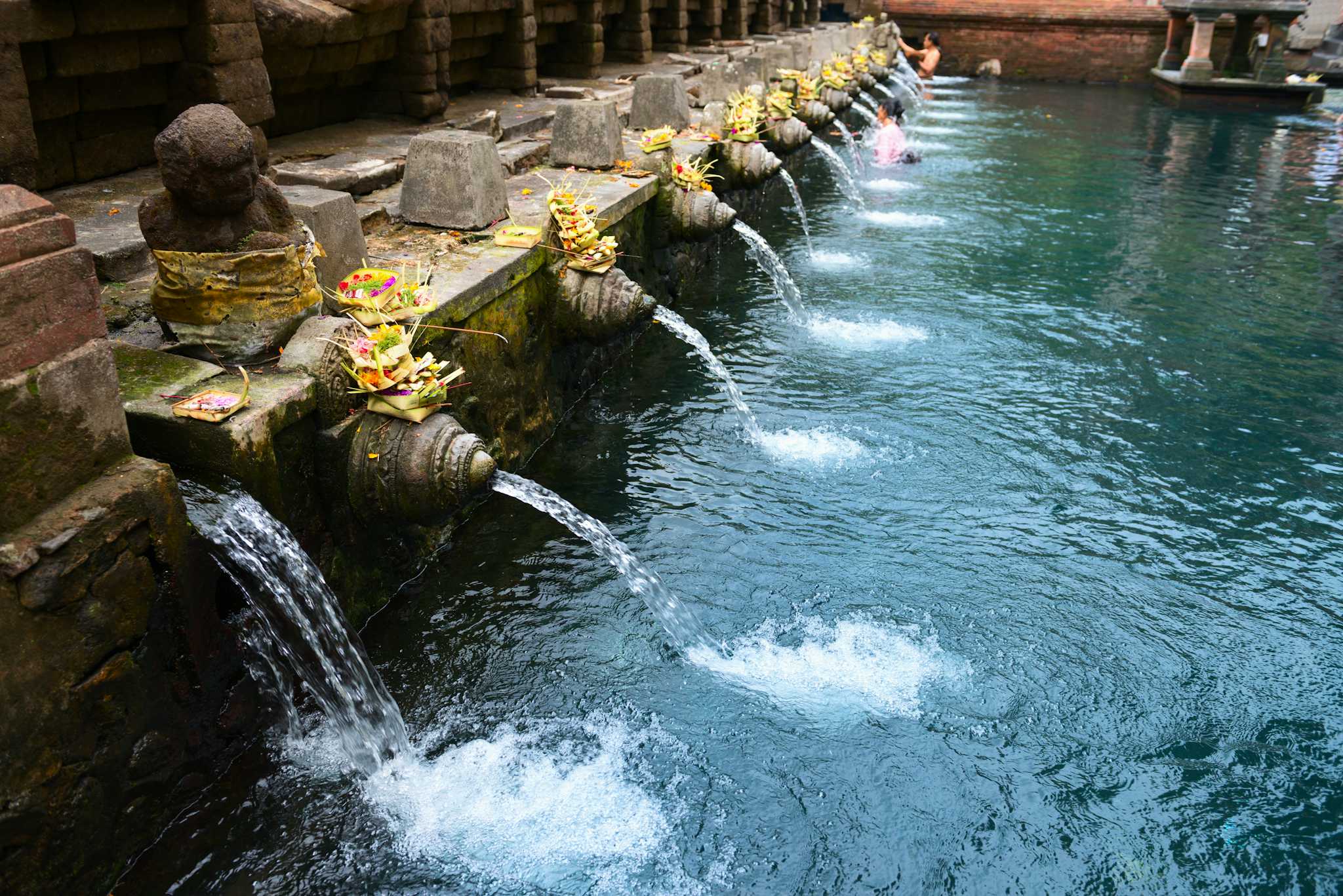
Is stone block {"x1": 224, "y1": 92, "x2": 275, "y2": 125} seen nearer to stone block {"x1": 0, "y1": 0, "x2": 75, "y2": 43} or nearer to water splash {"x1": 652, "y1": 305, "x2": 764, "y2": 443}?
Result: stone block {"x1": 0, "y1": 0, "x2": 75, "y2": 43}

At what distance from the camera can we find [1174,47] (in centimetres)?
2958

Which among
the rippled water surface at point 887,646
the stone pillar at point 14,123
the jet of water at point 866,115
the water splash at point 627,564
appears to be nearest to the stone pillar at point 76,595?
the rippled water surface at point 887,646

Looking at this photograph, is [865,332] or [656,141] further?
[656,141]

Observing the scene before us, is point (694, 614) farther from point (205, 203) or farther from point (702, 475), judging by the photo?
point (205, 203)

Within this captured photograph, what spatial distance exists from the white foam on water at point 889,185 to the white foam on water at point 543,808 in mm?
12980

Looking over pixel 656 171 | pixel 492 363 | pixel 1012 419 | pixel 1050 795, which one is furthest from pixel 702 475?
pixel 656 171

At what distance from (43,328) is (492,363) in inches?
125

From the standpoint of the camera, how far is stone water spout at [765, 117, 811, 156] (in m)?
14.1

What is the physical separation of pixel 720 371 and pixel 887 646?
11.2 feet

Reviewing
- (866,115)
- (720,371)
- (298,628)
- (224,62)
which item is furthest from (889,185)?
(298,628)

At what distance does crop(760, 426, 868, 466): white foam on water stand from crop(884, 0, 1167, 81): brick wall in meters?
A: 28.8

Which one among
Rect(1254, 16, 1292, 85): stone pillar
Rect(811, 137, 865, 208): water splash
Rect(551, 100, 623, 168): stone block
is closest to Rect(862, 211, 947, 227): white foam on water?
Rect(811, 137, 865, 208): water splash

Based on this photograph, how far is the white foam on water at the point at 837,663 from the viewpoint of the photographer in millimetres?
4891

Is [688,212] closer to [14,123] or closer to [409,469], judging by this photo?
[14,123]
